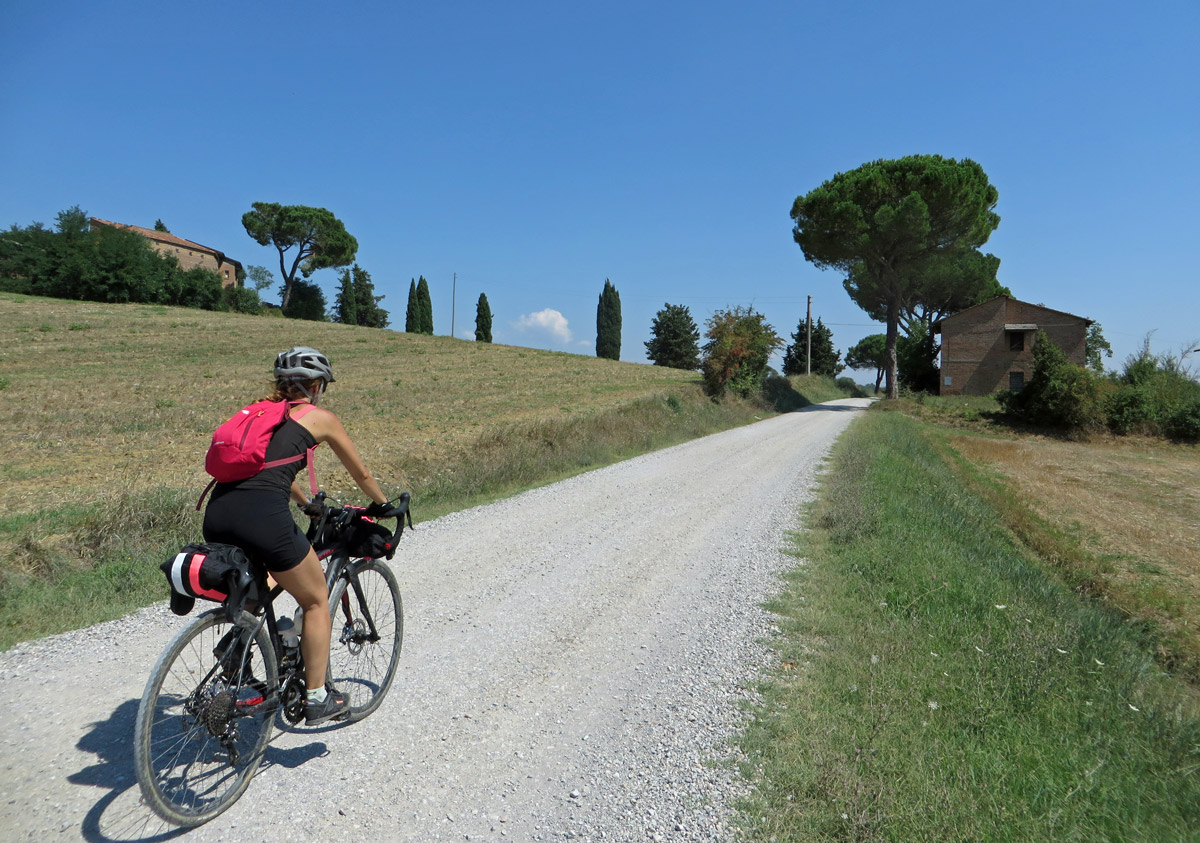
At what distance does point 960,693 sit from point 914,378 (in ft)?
172

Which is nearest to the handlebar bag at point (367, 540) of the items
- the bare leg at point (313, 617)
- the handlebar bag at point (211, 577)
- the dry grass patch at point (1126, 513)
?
the bare leg at point (313, 617)

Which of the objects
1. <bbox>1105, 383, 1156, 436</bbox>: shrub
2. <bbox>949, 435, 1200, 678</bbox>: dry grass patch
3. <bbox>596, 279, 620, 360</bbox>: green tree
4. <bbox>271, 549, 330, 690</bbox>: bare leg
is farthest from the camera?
<bbox>596, 279, 620, 360</bbox>: green tree

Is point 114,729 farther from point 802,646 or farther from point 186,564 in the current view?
point 802,646

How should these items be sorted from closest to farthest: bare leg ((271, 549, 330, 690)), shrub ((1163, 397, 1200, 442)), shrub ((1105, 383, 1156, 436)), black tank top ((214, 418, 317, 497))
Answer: black tank top ((214, 418, 317, 497)) < bare leg ((271, 549, 330, 690)) < shrub ((1163, 397, 1200, 442)) < shrub ((1105, 383, 1156, 436))

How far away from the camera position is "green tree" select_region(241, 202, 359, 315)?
77125mm

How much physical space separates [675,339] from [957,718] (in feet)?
261

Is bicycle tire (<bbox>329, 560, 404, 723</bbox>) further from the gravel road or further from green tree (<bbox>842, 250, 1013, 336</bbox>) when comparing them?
green tree (<bbox>842, 250, 1013, 336</bbox>)

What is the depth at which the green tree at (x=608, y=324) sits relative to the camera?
84.2m

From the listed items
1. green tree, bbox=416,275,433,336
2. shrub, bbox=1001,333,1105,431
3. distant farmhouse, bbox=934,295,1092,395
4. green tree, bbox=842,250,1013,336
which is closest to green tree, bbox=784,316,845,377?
green tree, bbox=842,250,1013,336

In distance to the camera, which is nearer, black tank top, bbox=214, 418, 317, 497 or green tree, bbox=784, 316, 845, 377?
black tank top, bbox=214, 418, 317, 497

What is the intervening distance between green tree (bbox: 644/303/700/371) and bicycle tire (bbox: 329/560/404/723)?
77.8m

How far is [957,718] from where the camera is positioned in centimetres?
354

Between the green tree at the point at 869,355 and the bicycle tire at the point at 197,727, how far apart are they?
91540 millimetres

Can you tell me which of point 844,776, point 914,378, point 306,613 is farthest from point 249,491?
point 914,378
